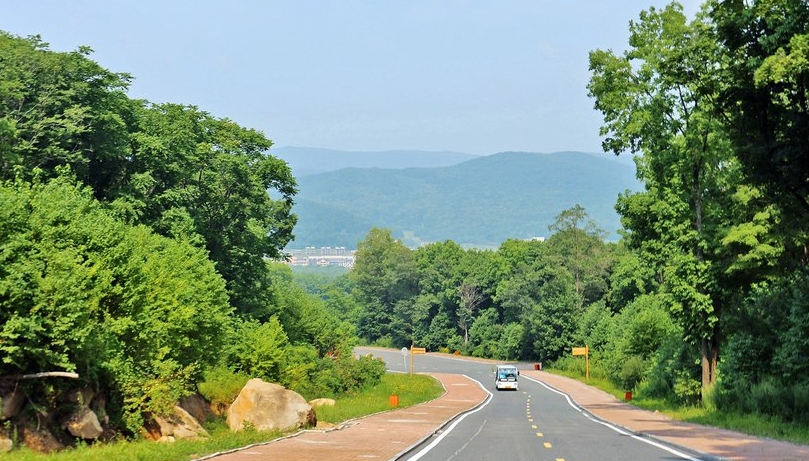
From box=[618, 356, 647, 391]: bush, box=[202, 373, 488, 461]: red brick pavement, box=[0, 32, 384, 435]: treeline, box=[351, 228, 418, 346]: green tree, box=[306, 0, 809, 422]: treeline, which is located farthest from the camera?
box=[351, 228, 418, 346]: green tree

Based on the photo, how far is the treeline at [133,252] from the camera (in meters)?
24.4

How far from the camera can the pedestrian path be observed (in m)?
22.2

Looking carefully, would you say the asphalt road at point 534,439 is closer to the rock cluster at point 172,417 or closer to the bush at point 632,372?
the rock cluster at point 172,417

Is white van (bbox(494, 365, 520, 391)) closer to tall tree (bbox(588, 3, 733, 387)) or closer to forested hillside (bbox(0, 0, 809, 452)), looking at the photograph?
forested hillside (bbox(0, 0, 809, 452))

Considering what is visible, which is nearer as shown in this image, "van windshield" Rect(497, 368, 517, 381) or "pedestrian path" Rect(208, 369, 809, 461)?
"pedestrian path" Rect(208, 369, 809, 461)

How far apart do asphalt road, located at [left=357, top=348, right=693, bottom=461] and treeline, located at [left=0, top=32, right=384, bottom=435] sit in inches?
381

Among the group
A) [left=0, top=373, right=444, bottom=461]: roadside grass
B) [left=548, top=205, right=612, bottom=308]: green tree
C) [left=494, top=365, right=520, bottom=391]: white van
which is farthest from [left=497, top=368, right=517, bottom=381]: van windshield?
[left=548, top=205, right=612, bottom=308]: green tree

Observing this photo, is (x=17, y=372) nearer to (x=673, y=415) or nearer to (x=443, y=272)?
(x=673, y=415)

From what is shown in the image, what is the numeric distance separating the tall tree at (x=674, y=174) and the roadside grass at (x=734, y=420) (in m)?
3.06

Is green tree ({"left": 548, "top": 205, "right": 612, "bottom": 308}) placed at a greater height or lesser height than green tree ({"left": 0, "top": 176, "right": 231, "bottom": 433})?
greater

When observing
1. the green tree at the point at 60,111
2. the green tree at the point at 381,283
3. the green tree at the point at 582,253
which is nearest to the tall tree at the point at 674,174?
the green tree at the point at 60,111

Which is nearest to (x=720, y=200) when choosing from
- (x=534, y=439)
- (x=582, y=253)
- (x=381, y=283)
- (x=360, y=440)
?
(x=534, y=439)

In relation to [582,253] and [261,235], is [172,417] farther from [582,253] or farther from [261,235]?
[582,253]

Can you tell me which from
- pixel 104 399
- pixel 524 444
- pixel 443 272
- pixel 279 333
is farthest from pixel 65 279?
pixel 443 272
